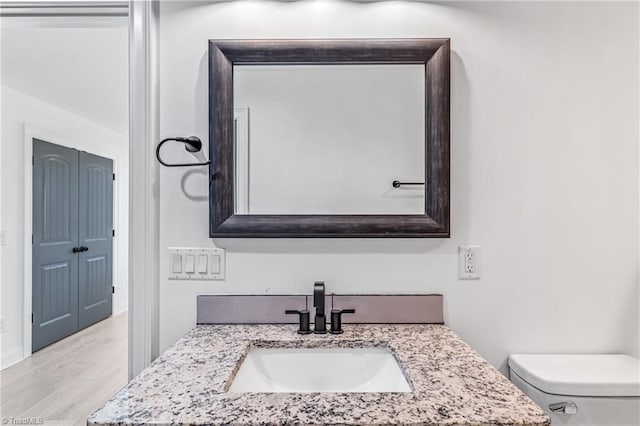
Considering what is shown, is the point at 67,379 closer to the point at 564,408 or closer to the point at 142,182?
the point at 142,182

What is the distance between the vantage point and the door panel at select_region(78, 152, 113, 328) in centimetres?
450

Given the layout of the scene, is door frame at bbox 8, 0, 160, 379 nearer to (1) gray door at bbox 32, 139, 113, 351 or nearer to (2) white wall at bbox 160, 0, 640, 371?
(2) white wall at bbox 160, 0, 640, 371

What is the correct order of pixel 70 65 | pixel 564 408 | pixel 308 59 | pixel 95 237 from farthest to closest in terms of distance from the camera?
pixel 95 237 → pixel 70 65 → pixel 308 59 → pixel 564 408

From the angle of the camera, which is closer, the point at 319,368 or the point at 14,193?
the point at 319,368

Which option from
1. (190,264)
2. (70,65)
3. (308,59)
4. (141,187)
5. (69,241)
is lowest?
(69,241)

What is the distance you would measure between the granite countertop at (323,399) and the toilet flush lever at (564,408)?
0.32m

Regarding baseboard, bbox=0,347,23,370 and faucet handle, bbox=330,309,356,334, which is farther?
baseboard, bbox=0,347,23,370

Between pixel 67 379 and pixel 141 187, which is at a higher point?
pixel 141 187

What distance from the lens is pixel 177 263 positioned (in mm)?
1483

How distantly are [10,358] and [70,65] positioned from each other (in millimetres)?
2527

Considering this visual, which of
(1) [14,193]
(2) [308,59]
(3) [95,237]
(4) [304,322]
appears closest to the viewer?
(4) [304,322]

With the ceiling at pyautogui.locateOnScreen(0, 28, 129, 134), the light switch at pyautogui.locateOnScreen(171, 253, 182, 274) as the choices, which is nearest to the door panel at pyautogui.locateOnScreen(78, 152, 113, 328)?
the ceiling at pyautogui.locateOnScreen(0, 28, 129, 134)

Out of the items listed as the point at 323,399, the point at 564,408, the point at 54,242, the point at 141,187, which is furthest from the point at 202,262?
the point at 54,242

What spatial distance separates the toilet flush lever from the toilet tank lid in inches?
1.2
